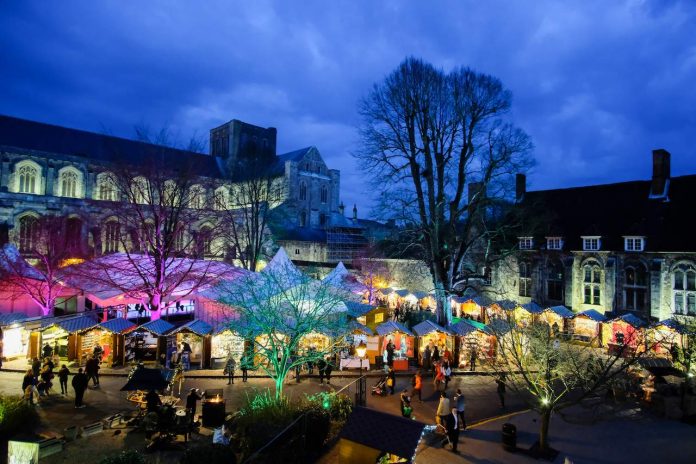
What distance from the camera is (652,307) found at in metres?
27.3

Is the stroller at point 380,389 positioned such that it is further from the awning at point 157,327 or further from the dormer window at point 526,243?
the dormer window at point 526,243

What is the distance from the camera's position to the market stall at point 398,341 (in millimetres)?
20000

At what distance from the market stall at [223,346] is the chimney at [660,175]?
2985 cm

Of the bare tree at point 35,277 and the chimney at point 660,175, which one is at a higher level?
the chimney at point 660,175

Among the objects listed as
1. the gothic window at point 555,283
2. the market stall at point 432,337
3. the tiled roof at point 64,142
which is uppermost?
the tiled roof at point 64,142

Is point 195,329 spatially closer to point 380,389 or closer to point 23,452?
point 380,389

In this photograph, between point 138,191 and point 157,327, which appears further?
point 138,191

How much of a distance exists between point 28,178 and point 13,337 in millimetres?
33351

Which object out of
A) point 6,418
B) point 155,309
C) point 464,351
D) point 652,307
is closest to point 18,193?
point 155,309

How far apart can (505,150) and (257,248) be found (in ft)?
75.1

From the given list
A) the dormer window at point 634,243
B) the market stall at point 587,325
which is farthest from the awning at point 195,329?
the dormer window at point 634,243

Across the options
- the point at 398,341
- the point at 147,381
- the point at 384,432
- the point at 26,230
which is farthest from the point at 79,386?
the point at 26,230

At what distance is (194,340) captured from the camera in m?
19.2

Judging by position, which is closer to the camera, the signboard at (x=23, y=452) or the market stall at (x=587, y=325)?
the signboard at (x=23, y=452)
